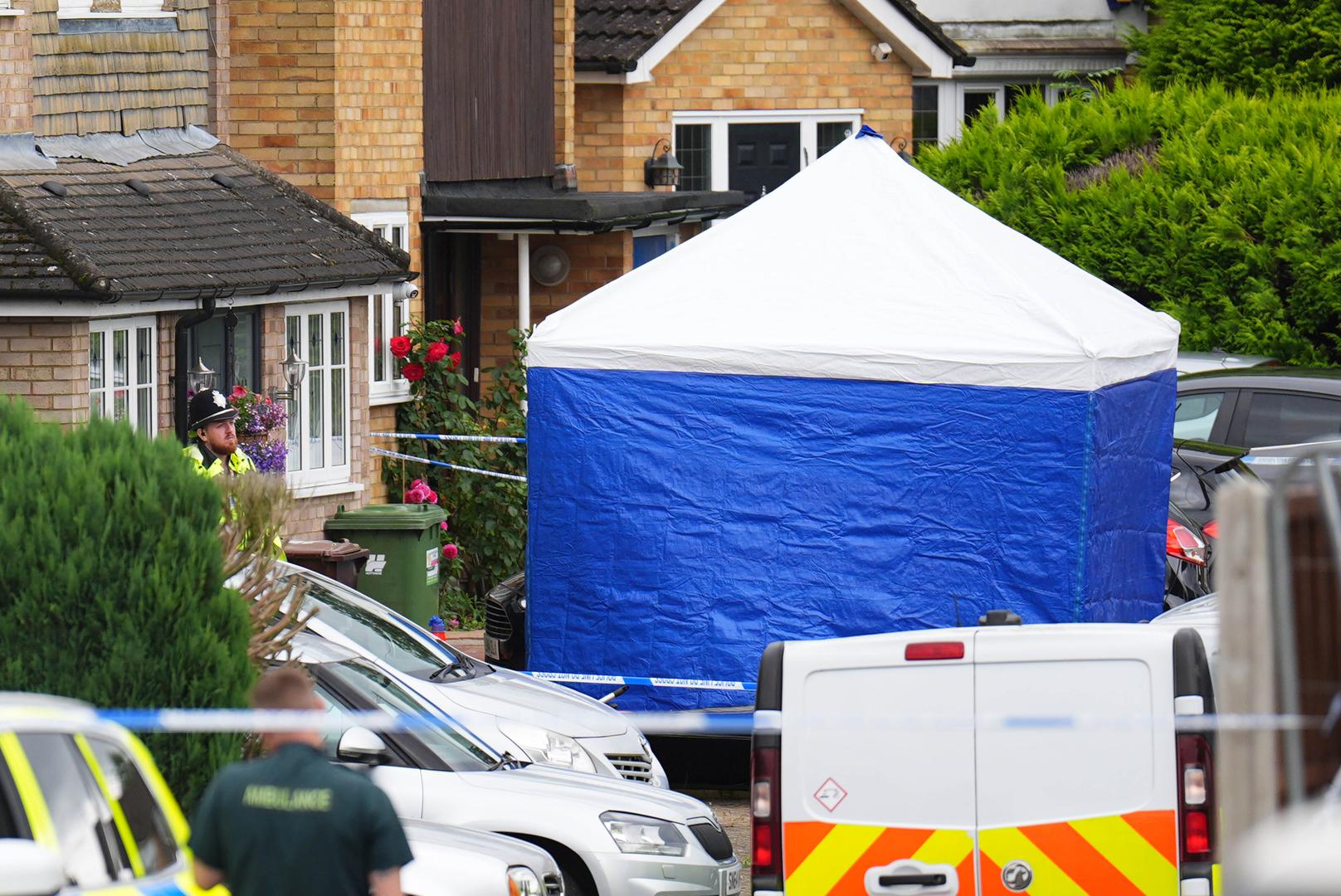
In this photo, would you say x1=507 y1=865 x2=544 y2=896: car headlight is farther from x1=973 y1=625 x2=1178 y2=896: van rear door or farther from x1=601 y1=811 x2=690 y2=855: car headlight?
x1=973 y1=625 x2=1178 y2=896: van rear door

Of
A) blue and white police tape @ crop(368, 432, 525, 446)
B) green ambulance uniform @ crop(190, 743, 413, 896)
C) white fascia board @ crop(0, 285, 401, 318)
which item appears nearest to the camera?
green ambulance uniform @ crop(190, 743, 413, 896)

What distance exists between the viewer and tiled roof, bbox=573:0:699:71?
23.4 metres

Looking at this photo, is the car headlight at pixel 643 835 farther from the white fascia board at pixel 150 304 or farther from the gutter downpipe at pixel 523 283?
the gutter downpipe at pixel 523 283

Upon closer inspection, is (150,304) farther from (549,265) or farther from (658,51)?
(658,51)

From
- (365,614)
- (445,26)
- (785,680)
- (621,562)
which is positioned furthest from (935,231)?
(445,26)

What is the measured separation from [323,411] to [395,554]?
2678 millimetres

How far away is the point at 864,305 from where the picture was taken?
11664mm

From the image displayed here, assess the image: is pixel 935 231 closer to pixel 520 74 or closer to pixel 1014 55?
pixel 520 74

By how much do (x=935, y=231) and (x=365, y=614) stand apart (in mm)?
4195

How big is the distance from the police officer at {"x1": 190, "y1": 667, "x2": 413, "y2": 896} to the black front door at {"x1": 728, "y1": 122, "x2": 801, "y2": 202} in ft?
66.7

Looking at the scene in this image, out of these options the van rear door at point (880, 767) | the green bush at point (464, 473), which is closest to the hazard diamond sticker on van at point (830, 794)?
the van rear door at point (880, 767)

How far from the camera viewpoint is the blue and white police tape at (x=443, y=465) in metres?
16.3

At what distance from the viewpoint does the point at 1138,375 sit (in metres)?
12.1

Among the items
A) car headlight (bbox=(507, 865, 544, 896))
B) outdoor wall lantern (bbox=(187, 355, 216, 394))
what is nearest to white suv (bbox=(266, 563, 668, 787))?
car headlight (bbox=(507, 865, 544, 896))
